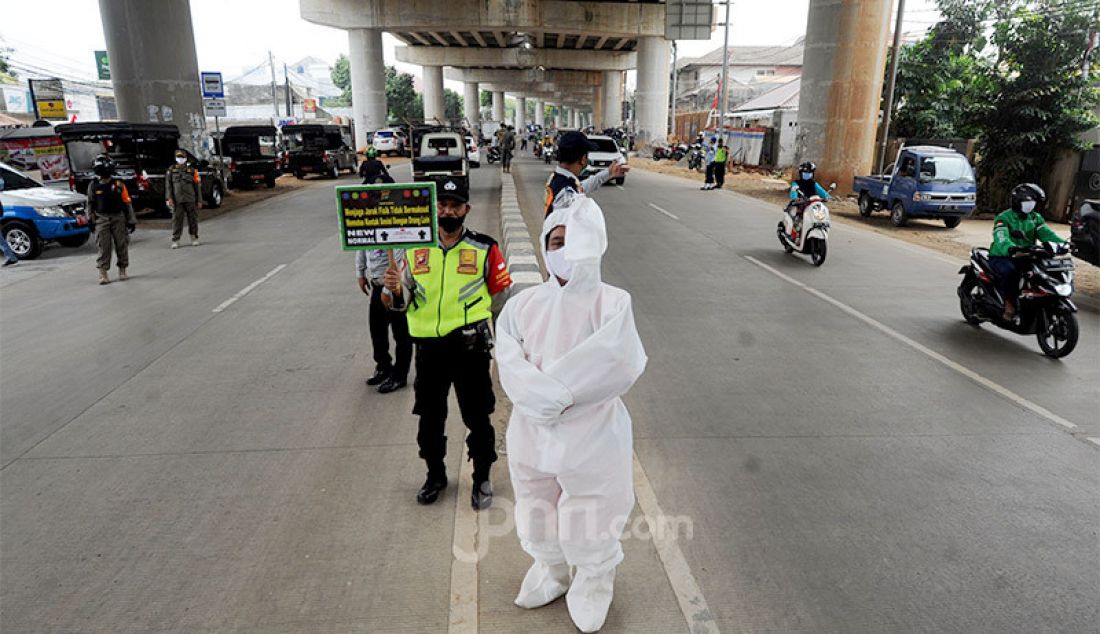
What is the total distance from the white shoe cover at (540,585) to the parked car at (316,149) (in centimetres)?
3243

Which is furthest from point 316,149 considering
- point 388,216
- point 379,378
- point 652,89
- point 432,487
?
point 432,487

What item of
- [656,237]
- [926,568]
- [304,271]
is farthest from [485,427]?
[656,237]

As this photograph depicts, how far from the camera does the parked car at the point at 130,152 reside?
60.6 ft

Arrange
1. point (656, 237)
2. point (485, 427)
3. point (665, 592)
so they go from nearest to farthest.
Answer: point (665, 592) → point (485, 427) → point (656, 237)

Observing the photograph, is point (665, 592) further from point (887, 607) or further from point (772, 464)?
point (772, 464)

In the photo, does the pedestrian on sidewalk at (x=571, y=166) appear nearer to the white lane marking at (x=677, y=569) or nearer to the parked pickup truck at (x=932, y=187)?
A: the white lane marking at (x=677, y=569)

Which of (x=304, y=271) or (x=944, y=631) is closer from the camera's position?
(x=944, y=631)

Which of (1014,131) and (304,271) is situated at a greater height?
(1014,131)

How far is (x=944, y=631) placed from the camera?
329 cm

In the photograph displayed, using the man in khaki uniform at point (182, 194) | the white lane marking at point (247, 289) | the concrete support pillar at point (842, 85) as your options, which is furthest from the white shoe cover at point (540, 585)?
the concrete support pillar at point (842, 85)

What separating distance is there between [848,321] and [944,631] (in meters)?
5.91

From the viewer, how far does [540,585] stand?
343 centimetres

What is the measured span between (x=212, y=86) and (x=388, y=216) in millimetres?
23206

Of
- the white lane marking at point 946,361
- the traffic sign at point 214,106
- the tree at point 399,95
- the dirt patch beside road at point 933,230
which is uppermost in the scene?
the tree at point 399,95
